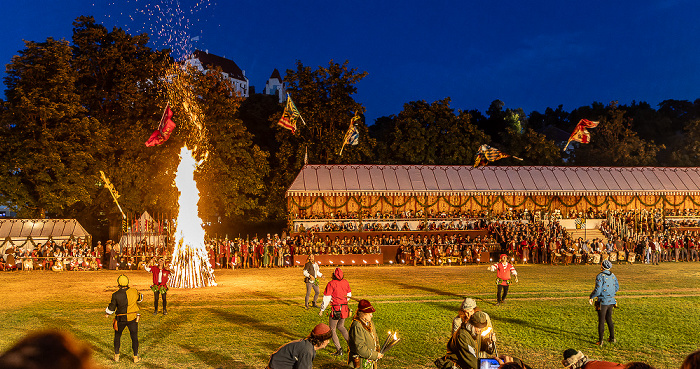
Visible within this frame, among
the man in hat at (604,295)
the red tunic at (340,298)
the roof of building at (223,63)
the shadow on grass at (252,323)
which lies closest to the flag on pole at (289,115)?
the shadow on grass at (252,323)

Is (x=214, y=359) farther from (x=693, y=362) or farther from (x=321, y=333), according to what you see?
(x=693, y=362)

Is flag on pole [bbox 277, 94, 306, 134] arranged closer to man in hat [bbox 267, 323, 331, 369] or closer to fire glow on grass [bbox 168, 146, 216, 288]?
fire glow on grass [bbox 168, 146, 216, 288]

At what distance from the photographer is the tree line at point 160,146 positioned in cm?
3600

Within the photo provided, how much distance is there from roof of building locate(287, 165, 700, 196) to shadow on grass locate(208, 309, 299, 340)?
23963 millimetres

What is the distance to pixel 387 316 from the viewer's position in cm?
1658

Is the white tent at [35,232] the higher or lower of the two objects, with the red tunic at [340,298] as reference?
higher

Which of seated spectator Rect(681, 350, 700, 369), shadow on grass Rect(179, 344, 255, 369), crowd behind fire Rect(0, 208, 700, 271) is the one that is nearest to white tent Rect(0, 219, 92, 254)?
crowd behind fire Rect(0, 208, 700, 271)

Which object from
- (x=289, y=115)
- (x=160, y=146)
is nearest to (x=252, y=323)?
(x=289, y=115)

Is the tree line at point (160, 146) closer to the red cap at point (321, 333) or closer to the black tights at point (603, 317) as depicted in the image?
the black tights at point (603, 317)

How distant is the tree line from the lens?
36.0m

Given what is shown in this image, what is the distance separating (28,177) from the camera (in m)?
36.1

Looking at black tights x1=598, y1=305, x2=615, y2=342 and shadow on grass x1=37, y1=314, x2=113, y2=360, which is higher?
black tights x1=598, y1=305, x2=615, y2=342

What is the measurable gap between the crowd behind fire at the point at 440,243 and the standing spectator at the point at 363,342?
2259 cm

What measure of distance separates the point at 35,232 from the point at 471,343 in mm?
34254
